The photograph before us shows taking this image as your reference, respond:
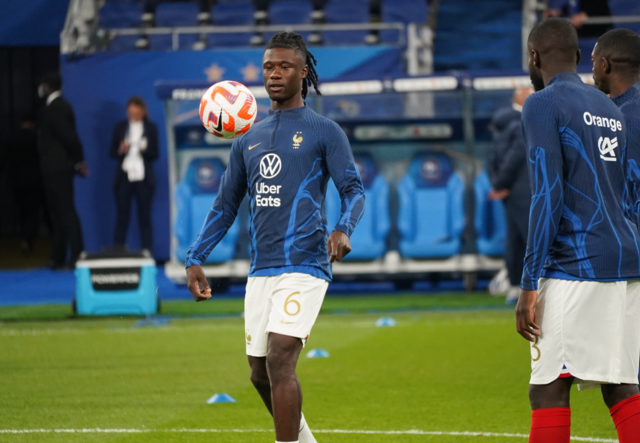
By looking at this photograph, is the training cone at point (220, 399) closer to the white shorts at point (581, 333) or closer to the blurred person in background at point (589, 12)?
the white shorts at point (581, 333)

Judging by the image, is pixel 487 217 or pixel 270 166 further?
pixel 487 217

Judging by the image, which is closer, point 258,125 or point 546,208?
point 546,208

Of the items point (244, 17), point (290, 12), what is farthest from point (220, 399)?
point (244, 17)

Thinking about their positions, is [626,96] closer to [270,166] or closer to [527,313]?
[527,313]

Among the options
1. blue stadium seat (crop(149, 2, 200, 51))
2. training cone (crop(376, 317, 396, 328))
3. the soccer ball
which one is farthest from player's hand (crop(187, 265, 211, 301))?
blue stadium seat (crop(149, 2, 200, 51))

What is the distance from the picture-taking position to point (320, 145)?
464 centimetres

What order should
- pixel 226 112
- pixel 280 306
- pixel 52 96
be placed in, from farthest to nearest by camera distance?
pixel 52 96 < pixel 226 112 < pixel 280 306

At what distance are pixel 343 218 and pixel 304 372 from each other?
11.6ft

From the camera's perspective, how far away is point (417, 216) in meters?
12.7

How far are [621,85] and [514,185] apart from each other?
6292 millimetres

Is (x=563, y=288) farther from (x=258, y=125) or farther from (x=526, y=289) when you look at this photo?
(x=258, y=125)

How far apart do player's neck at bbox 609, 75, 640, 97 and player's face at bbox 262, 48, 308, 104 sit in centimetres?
146

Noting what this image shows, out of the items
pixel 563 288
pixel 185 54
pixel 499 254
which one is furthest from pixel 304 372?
pixel 185 54

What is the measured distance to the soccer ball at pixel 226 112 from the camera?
219 inches
